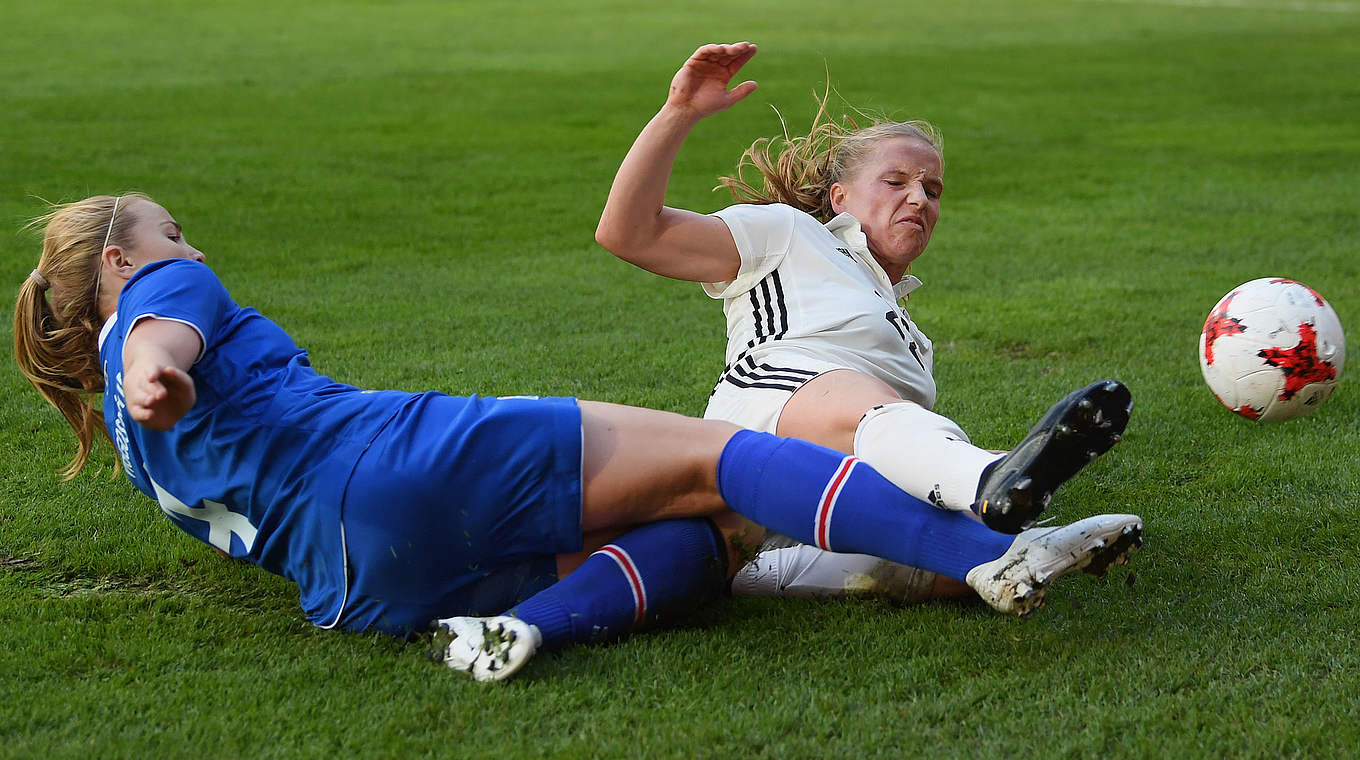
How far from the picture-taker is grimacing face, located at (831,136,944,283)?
3.49 metres

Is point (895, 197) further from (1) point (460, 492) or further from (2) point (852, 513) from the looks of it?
(1) point (460, 492)

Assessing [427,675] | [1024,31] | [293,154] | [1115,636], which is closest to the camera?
[427,675]

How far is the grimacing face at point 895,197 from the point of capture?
3.49m

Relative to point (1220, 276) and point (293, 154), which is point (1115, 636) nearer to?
point (1220, 276)

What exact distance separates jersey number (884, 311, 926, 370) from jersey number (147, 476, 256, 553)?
1604 mm

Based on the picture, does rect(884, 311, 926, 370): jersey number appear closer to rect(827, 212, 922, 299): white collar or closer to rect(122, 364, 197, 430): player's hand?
rect(827, 212, 922, 299): white collar

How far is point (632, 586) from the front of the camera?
8.75ft

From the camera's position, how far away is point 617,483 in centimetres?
265

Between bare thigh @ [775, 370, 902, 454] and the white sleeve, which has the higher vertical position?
the white sleeve

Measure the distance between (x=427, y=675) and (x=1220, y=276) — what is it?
5.40m

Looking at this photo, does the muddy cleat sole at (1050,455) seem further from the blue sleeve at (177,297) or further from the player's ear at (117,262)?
the player's ear at (117,262)

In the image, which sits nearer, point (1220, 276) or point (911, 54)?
point (1220, 276)

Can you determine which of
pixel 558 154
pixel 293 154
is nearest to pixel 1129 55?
pixel 558 154

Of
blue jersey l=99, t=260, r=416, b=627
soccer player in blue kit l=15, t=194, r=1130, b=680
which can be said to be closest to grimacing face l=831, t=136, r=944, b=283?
soccer player in blue kit l=15, t=194, r=1130, b=680
